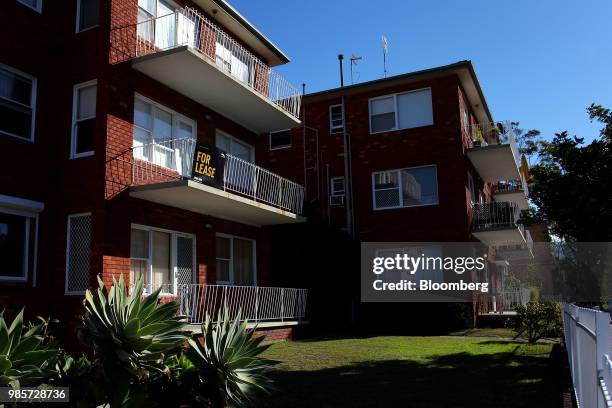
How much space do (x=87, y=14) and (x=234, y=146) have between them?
233 inches

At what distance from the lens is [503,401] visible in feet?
25.7

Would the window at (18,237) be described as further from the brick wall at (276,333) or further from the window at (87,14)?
the brick wall at (276,333)

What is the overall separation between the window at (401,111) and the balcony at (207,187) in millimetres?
5858

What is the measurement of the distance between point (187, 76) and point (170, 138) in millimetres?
1661

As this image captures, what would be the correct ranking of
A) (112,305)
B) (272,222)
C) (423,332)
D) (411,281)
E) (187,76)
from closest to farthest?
(112,305) < (187,76) < (272,222) < (423,332) < (411,281)

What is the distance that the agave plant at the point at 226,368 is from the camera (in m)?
6.37

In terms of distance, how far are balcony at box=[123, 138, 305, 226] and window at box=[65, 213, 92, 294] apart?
125cm

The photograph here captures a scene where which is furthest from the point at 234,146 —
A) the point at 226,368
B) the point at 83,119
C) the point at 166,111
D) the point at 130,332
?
the point at 130,332

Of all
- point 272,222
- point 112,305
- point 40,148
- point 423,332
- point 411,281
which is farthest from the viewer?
point 411,281

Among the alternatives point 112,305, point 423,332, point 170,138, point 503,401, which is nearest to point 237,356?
point 112,305

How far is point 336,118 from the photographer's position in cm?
2441

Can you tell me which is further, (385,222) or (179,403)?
(385,222)

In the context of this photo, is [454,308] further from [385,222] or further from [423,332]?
[385,222]

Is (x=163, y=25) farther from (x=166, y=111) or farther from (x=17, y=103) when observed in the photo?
(x=17, y=103)
